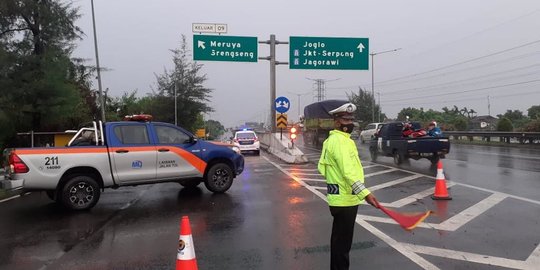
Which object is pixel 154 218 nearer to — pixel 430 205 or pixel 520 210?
pixel 430 205

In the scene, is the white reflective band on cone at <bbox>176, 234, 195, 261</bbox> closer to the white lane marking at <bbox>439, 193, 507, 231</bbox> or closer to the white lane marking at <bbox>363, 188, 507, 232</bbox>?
the white lane marking at <bbox>363, 188, 507, 232</bbox>

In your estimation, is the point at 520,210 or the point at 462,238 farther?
the point at 520,210

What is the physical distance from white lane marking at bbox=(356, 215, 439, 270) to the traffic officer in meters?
1.48

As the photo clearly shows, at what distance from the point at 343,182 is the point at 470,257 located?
2.56 m

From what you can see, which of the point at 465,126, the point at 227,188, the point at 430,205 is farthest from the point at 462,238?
the point at 465,126

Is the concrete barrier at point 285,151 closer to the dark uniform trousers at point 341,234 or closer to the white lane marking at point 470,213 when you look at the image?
the white lane marking at point 470,213

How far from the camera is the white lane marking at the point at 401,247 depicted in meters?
6.04

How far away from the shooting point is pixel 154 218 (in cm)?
930

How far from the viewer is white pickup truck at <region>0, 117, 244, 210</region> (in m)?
9.78

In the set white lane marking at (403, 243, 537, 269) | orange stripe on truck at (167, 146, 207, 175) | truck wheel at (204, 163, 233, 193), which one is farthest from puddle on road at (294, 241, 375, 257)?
truck wheel at (204, 163, 233, 193)

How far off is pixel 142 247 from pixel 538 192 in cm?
927

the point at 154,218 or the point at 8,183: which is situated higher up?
the point at 8,183

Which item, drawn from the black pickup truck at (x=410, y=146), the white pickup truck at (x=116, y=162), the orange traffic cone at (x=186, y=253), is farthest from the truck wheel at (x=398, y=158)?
the orange traffic cone at (x=186, y=253)

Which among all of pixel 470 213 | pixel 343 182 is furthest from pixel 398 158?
pixel 343 182
